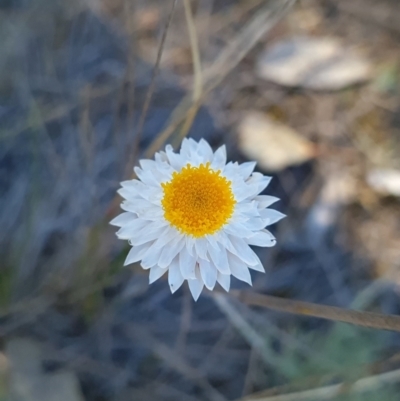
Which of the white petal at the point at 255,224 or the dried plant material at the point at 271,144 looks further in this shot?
the dried plant material at the point at 271,144

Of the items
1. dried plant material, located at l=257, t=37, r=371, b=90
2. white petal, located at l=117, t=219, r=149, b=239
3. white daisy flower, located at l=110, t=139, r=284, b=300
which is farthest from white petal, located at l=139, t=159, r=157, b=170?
dried plant material, located at l=257, t=37, r=371, b=90

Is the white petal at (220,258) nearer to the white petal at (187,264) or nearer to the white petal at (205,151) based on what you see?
the white petal at (187,264)

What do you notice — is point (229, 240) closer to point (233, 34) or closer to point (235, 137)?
point (235, 137)

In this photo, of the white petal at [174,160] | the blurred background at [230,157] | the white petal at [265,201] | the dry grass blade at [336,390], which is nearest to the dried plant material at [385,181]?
the blurred background at [230,157]

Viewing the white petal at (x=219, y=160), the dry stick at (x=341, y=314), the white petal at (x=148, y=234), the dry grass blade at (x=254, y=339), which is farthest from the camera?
the dry grass blade at (x=254, y=339)

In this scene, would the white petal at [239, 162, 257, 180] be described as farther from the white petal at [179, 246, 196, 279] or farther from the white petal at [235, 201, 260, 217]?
the white petal at [179, 246, 196, 279]

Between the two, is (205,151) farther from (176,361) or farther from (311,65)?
(311,65)

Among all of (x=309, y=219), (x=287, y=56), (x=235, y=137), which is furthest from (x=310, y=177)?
(x=287, y=56)

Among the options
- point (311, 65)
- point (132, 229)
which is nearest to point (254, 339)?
point (132, 229)
